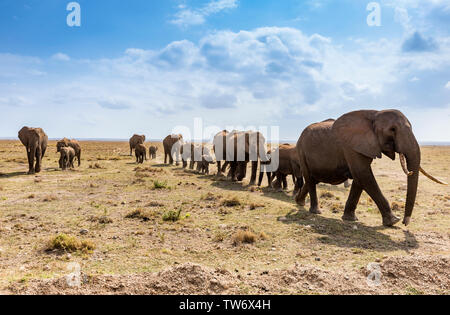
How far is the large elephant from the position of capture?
315 inches

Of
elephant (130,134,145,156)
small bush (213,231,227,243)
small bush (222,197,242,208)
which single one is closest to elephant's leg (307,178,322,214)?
small bush (222,197,242,208)

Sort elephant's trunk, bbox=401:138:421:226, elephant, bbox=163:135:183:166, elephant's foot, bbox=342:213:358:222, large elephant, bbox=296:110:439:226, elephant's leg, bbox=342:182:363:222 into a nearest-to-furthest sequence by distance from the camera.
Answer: elephant's trunk, bbox=401:138:421:226 → large elephant, bbox=296:110:439:226 → elephant's leg, bbox=342:182:363:222 → elephant's foot, bbox=342:213:358:222 → elephant, bbox=163:135:183:166

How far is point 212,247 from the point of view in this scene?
7.03 m

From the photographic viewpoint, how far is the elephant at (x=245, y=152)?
18500 millimetres

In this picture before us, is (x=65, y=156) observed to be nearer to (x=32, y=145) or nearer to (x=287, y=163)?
(x=32, y=145)

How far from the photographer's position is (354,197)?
374 inches

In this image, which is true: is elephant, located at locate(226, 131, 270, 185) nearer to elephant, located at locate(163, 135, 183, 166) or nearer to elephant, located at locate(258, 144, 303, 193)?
elephant, located at locate(258, 144, 303, 193)

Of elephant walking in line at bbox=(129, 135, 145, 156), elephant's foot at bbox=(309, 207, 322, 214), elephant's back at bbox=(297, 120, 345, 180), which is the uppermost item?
elephant walking in line at bbox=(129, 135, 145, 156)

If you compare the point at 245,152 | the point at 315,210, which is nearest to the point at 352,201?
the point at 315,210

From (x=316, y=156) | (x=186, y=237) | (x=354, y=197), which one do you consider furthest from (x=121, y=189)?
(x=354, y=197)

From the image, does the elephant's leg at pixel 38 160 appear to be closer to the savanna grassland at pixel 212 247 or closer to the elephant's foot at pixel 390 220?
the savanna grassland at pixel 212 247

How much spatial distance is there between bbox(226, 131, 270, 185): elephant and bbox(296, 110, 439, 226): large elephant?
24.2ft

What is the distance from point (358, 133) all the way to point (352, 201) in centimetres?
216
